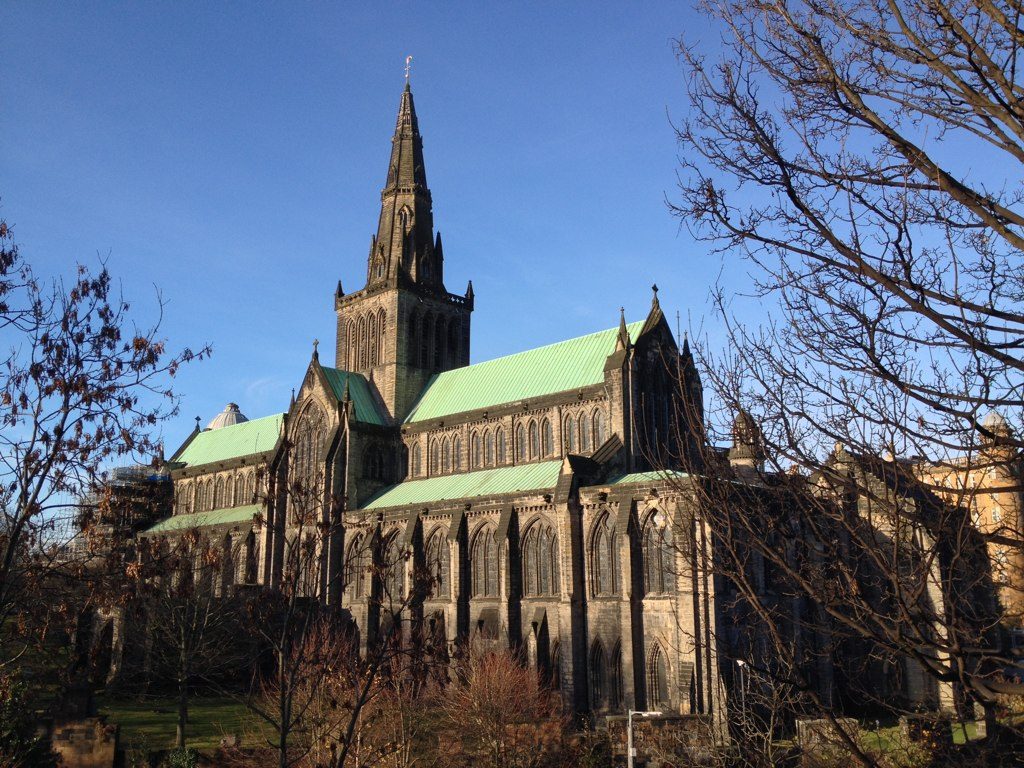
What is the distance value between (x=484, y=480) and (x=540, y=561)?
8124 mm

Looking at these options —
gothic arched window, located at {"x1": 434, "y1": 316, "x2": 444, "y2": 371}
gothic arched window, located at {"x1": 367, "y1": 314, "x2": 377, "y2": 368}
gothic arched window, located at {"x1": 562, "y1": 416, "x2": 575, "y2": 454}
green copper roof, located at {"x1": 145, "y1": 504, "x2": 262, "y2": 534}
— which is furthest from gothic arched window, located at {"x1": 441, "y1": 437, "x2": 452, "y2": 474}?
green copper roof, located at {"x1": 145, "y1": 504, "x2": 262, "y2": 534}

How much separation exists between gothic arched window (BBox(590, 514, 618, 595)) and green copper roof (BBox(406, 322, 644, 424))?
9846 millimetres

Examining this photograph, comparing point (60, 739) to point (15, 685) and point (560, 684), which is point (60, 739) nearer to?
point (15, 685)

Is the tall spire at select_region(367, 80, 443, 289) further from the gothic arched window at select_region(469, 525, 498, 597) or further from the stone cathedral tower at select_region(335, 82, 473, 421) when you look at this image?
the gothic arched window at select_region(469, 525, 498, 597)

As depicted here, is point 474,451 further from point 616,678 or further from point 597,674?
point 616,678

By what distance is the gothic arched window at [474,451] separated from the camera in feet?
175

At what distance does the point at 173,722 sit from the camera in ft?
129

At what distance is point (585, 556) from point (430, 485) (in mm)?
15276

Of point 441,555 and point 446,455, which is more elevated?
point 446,455

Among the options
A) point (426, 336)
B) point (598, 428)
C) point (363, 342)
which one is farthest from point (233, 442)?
point (598, 428)

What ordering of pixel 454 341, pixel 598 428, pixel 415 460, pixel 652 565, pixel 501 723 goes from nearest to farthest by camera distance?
1. pixel 501 723
2. pixel 652 565
3. pixel 598 428
4. pixel 415 460
5. pixel 454 341

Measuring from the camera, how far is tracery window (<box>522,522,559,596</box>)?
4272cm

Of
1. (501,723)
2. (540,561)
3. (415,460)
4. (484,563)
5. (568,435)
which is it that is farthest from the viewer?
(415,460)

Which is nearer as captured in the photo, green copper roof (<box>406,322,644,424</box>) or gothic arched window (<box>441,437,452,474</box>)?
green copper roof (<box>406,322,644,424</box>)
